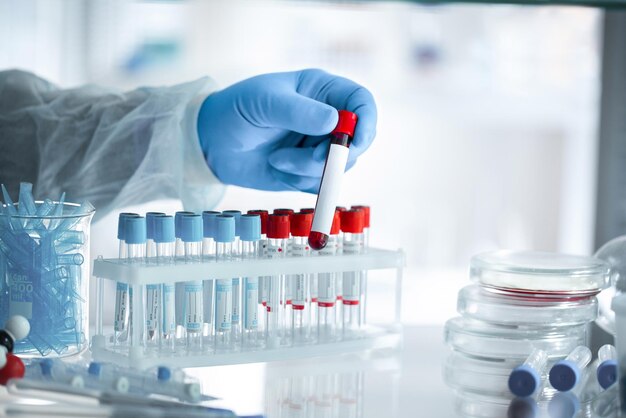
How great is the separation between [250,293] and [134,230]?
0.18 metres

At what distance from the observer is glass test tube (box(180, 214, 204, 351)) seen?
1121 millimetres

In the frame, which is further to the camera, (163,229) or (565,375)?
(163,229)

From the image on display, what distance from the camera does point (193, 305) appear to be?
1125mm

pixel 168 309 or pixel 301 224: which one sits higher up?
pixel 301 224


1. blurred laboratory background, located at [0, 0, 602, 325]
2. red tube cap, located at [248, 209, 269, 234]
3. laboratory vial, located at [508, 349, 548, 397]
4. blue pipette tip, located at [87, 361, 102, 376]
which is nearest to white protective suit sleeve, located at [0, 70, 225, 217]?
red tube cap, located at [248, 209, 269, 234]

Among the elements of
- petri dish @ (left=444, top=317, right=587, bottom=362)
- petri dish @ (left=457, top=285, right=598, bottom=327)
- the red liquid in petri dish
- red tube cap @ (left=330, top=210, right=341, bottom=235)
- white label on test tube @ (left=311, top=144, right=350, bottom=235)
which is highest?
white label on test tube @ (left=311, top=144, right=350, bottom=235)

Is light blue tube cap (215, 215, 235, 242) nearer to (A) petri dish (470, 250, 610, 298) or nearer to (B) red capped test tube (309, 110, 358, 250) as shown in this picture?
(B) red capped test tube (309, 110, 358, 250)

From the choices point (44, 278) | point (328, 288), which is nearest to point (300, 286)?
point (328, 288)

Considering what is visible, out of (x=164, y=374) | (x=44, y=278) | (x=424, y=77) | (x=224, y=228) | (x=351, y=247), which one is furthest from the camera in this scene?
(x=424, y=77)

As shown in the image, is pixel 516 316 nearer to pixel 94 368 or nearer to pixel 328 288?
pixel 328 288

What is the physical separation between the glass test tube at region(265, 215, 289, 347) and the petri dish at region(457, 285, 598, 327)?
0.27m

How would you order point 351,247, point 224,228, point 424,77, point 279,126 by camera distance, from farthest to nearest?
point 424,77, point 279,126, point 351,247, point 224,228

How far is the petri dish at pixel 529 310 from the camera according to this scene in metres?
1.09

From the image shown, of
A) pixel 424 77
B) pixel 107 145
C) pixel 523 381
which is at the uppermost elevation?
pixel 424 77
